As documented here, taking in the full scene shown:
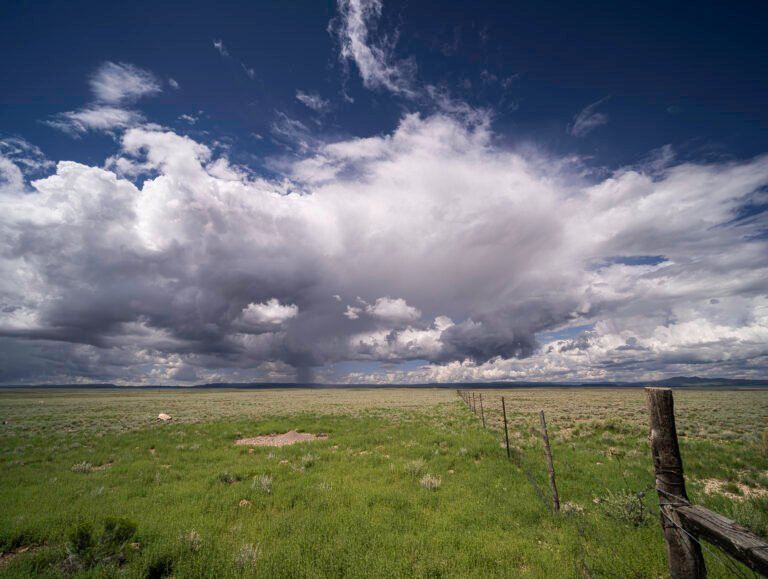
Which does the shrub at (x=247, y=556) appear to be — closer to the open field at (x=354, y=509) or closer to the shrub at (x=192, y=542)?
the open field at (x=354, y=509)

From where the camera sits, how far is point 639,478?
11508 millimetres

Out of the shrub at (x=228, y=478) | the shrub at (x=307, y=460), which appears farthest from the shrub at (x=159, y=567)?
the shrub at (x=307, y=460)

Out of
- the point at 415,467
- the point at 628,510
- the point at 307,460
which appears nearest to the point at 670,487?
the point at 628,510

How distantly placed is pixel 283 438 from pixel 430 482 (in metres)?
13.4

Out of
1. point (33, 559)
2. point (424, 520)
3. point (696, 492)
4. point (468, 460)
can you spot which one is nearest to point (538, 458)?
point (468, 460)

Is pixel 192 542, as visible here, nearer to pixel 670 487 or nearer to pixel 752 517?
pixel 670 487

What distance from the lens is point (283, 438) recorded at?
2117 centimetres

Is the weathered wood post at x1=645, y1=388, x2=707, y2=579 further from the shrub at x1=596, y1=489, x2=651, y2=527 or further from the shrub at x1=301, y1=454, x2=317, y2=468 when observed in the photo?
the shrub at x1=301, y1=454, x2=317, y2=468

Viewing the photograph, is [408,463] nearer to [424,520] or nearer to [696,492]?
[424,520]

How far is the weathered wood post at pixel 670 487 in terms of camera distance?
155 inches

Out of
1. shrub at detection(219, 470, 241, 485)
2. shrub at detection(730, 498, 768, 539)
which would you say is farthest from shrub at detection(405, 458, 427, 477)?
shrub at detection(730, 498, 768, 539)

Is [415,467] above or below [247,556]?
below

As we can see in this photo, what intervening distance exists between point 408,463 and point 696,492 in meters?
8.39

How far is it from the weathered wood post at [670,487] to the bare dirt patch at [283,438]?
694 inches
